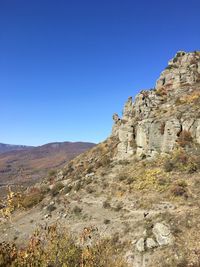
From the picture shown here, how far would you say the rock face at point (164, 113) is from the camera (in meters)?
44.1

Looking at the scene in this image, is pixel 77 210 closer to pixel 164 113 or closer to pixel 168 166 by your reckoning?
pixel 168 166

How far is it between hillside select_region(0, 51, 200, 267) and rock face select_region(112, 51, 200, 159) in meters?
0.16

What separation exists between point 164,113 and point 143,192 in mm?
18588

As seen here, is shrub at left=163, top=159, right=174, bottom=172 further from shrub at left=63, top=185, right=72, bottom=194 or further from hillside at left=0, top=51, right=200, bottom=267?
shrub at left=63, top=185, right=72, bottom=194

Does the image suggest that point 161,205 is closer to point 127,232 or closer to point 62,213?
point 127,232

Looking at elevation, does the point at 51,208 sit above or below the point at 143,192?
below

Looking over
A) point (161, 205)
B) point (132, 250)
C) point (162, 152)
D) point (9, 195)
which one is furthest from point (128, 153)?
point (9, 195)

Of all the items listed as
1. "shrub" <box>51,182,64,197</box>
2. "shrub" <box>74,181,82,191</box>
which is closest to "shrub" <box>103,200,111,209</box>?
"shrub" <box>74,181,82,191</box>

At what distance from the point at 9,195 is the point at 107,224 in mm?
21850

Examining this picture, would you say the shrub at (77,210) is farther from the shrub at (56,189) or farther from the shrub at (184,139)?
the shrub at (184,139)

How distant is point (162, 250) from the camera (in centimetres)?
2378

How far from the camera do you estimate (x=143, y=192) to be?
35812 millimetres

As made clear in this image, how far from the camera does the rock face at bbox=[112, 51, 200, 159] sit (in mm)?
44062

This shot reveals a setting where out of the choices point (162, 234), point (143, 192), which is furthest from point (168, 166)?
point (162, 234)
